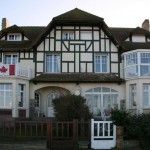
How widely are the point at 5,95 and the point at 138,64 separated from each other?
9.99m

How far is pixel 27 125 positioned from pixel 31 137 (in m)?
0.80

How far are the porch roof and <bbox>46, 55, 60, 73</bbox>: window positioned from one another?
2.42ft

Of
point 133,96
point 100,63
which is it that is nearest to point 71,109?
point 133,96

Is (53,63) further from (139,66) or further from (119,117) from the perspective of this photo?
(119,117)

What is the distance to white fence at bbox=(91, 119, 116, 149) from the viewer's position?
16266 mm

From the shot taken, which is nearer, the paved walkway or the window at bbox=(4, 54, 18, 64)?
the paved walkway

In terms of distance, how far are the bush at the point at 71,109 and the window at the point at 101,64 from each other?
26.8ft

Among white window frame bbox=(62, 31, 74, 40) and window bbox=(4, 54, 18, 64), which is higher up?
white window frame bbox=(62, 31, 74, 40)

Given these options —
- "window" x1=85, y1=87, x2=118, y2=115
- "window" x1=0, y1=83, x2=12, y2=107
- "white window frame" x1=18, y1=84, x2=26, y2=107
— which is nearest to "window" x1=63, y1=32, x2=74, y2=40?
"window" x1=85, y1=87, x2=118, y2=115

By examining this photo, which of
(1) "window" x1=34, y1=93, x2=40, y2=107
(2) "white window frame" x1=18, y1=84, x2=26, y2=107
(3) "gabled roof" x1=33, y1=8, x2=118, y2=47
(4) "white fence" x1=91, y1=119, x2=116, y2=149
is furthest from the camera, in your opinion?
(1) "window" x1=34, y1=93, x2=40, y2=107

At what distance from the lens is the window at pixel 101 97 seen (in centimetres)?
2650

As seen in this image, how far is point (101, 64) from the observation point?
27.3m

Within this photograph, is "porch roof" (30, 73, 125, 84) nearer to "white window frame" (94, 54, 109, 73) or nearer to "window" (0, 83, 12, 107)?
"white window frame" (94, 54, 109, 73)

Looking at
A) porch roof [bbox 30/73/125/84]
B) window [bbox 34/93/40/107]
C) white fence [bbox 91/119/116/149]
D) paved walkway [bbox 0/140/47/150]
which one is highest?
porch roof [bbox 30/73/125/84]
